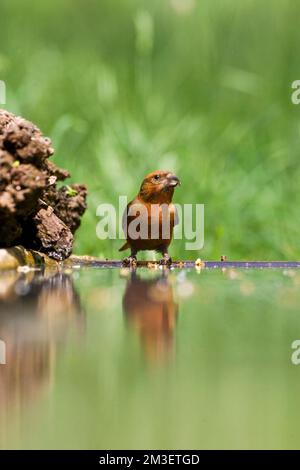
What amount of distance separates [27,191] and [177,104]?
2.46 meters

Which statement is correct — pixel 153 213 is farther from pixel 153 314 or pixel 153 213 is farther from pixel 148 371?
pixel 148 371

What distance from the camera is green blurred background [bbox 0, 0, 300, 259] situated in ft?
13.3

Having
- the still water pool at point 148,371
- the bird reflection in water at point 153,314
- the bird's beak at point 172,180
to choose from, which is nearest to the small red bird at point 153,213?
the bird's beak at point 172,180

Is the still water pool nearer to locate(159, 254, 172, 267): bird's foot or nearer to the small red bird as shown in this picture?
the small red bird

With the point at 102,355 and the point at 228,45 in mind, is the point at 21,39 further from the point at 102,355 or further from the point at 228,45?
the point at 102,355

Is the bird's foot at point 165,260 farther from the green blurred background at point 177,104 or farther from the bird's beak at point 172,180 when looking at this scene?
the green blurred background at point 177,104

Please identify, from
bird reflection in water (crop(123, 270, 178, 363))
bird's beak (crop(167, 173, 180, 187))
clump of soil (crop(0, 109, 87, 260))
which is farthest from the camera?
bird's beak (crop(167, 173, 180, 187))

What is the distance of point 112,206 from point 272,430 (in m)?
3.25

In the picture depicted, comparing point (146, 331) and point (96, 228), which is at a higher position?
point (96, 228)

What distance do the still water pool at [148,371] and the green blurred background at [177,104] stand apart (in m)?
2.31

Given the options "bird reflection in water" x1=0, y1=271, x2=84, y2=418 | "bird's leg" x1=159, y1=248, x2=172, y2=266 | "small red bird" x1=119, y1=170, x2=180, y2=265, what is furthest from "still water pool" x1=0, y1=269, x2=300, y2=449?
"bird's leg" x1=159, y1=248, x2=172, y2=266

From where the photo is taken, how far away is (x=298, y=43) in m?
4.67

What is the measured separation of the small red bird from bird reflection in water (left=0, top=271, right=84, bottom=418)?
627mm

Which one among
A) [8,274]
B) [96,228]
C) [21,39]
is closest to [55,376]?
[8,274]
